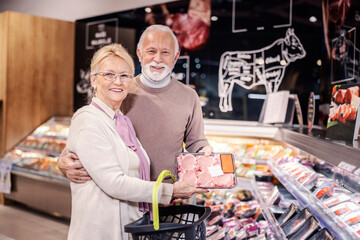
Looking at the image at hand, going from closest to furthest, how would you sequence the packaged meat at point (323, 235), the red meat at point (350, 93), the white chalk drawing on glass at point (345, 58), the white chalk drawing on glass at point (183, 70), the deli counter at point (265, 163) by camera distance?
the packaged meat at point (323, 235) < the deli counter at point (265, 163) < the red meat at point (350, 93) < the white chalk drawing on glass at point (345, 58) < the white chalk drawing on glass at point (183, 70)

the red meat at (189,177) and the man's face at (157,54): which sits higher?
the man's face at (157,54)

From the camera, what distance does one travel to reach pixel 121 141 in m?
1.89

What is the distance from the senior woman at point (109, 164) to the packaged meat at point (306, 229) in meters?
0.67

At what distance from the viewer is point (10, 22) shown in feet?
21.9

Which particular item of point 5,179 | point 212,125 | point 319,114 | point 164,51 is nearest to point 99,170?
point 164,51

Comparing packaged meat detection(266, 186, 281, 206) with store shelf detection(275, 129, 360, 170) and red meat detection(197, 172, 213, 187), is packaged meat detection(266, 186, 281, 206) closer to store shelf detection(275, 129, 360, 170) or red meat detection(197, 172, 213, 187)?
store shelf detection(275, 129, 360, 170)

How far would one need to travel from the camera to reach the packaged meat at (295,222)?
2.22 meters

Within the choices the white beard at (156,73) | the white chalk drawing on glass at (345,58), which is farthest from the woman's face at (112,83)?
the white chalk drawing on glass at (345,58)

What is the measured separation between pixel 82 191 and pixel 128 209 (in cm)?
24

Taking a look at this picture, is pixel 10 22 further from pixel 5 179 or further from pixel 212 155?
pixel 212 155

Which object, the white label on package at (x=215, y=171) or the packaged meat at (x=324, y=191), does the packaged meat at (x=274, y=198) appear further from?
the white label on package at (x=215, y=171)

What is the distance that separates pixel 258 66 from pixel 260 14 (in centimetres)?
70

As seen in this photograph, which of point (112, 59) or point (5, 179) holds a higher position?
point (112, 59)

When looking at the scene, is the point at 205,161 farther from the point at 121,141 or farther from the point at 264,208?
the point at 264,208
